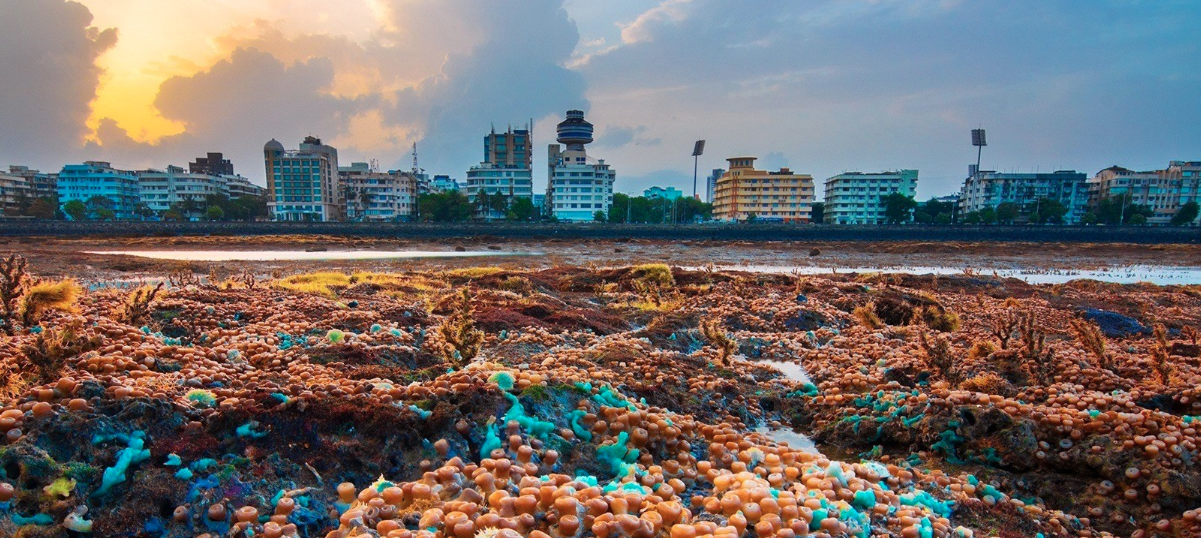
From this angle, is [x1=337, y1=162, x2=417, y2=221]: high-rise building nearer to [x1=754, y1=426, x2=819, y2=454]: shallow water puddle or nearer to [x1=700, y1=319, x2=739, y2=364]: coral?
[x1=700, y1=319, x2=739, y2=364]: coral

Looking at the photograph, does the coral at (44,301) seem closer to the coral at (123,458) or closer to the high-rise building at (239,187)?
the coral at (123,458)

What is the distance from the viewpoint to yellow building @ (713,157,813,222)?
383 feet

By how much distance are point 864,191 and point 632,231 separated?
249ft

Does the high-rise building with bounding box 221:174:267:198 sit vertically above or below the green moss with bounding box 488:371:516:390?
above

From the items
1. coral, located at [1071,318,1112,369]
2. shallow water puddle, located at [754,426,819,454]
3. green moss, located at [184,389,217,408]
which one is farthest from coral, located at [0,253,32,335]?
coral, located at [1071,318,1112,369]

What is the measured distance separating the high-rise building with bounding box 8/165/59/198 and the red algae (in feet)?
517

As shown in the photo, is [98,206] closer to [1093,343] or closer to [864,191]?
[1093,343]

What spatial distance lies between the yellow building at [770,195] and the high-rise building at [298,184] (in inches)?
3145

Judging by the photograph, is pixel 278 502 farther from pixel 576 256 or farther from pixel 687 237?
pixel 687 237

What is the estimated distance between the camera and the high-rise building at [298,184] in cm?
12062

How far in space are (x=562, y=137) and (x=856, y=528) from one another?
443 feet

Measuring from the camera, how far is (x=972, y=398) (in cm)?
718

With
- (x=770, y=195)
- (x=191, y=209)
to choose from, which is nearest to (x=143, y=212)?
(x=191, y=209)

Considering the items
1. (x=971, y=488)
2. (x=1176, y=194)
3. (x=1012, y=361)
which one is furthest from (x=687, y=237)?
(x=1176, y=194)
